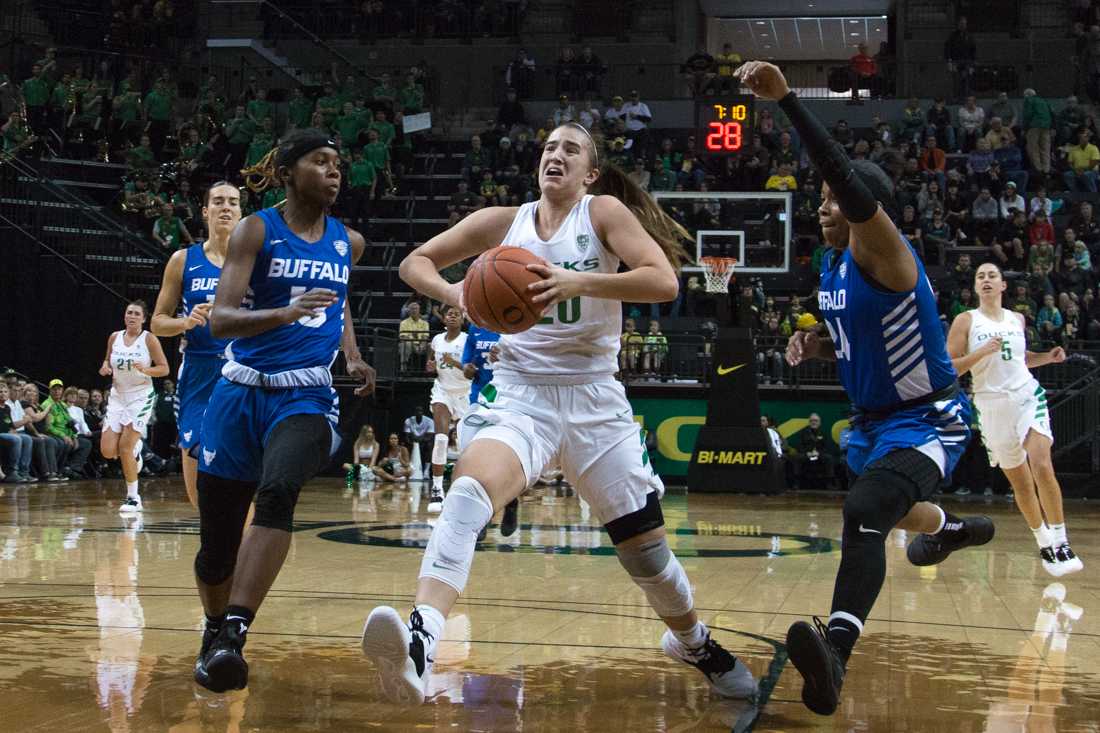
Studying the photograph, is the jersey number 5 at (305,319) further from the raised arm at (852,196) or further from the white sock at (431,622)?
the raised arm at (852,196)

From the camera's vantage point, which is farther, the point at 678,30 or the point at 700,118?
the point at 678,30

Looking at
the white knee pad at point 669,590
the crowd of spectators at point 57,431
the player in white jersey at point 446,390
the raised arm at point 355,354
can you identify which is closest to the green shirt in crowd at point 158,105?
the crowd of spectators at point 57,431

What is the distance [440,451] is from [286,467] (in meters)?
10.00

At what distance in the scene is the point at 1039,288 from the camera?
20.4 m

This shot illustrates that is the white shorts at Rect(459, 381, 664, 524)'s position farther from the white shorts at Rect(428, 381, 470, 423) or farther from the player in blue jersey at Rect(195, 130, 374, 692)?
the white shorts at Rect(428, 381, 470, 423)

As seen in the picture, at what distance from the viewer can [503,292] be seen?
426 centimetres

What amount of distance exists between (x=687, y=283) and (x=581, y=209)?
59.8 ft

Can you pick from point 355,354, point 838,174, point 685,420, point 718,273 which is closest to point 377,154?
point 718,273

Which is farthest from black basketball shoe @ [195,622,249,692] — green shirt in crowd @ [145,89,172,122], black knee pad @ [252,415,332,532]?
green shirt in crowd @ [145,89,172,122]

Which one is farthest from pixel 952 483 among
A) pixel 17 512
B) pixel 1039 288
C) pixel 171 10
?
pixel 171 10

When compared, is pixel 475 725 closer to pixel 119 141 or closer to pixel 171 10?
pixel 119 141

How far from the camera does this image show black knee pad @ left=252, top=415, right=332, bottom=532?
4500mm

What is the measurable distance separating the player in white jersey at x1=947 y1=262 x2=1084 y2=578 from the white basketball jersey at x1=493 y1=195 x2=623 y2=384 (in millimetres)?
5149

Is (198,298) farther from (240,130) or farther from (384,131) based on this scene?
(384,131)
